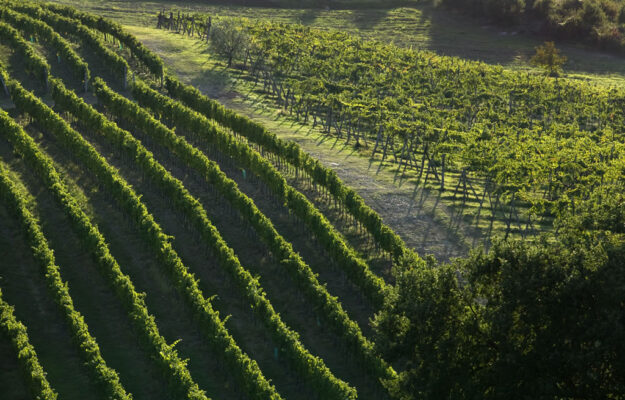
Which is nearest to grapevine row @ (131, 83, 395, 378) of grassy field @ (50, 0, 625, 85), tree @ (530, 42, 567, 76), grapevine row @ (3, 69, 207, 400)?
grapevine row @ (3, 69, 207, 400)

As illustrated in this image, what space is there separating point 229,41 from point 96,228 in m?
61.7

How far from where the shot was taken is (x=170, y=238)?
4688cm

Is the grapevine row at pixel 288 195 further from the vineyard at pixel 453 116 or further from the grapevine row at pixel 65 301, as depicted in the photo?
the vineyard at pixel 453 116

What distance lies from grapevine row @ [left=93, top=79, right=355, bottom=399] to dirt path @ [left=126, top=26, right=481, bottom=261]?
11593 millimetres

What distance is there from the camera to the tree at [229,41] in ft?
325

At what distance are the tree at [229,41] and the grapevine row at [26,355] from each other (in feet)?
227

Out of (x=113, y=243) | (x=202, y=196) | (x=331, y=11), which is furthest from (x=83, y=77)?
(x=331, y=11)

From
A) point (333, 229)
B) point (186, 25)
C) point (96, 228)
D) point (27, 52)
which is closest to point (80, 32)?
point (27, 52)

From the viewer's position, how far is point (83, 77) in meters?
75.9

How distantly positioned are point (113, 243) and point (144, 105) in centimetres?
2901

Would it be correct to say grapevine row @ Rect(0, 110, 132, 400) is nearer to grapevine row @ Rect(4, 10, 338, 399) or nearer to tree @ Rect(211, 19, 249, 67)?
grapevine row @ Rect(4, 10, 338, 399)

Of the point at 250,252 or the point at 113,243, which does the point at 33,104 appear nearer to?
the point at 113,243

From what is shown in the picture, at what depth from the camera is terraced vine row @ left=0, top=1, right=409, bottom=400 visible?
3322 centimetres

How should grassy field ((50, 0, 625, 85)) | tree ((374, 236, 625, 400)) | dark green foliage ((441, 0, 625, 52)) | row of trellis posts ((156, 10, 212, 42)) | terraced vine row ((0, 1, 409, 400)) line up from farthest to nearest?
dark green foliage ((441, 0, 625, 52)) → grassy field ((50, 0, 625, 85)) → row of trellis posts ((156, 10, 212, 42)) → terraced vine row ((0, 1, 409, 400)) → tree ((374, 236, 625, 400))
